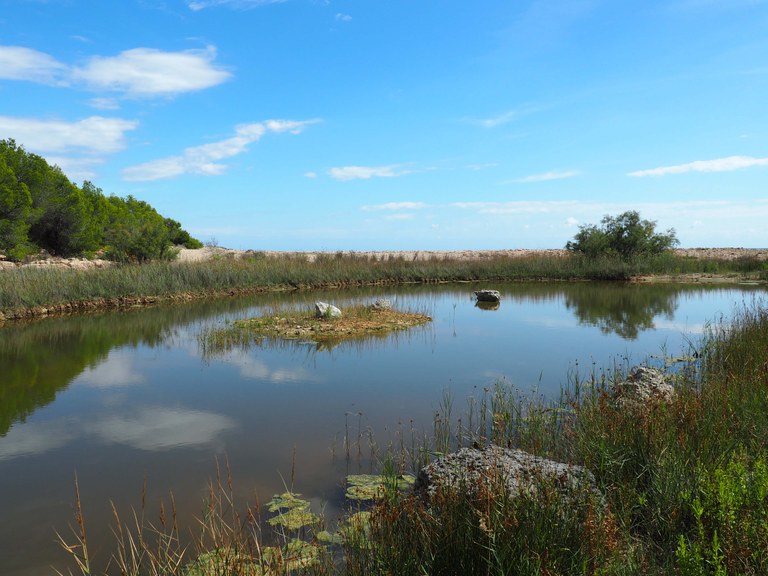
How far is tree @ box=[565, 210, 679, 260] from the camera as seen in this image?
99.9ft

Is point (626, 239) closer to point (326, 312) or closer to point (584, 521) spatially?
point (326, 312)

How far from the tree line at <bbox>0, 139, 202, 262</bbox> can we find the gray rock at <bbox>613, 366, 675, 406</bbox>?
22.5m

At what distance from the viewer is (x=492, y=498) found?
9.13ft

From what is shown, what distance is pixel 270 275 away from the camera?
2392 cm

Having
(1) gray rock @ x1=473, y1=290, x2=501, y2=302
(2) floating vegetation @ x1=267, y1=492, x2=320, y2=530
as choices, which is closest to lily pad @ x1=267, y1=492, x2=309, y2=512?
(2) floating vegetation @ x1=267, y1=492, x2=320, y2=530

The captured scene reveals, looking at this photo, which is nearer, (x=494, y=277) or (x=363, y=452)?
(x=363, y=452)

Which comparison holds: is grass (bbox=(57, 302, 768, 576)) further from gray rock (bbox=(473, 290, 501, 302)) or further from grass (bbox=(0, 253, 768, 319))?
grass (bbox=(0, 253, 768, 319))

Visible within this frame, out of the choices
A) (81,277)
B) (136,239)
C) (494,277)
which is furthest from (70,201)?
(494,277)

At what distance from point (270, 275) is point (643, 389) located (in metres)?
19.6

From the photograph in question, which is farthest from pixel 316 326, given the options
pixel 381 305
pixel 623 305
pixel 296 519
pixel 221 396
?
pixel 623 305

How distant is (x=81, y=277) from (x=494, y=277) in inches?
788

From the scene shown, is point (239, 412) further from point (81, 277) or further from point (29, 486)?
point (81, 277)

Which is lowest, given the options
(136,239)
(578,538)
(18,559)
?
(18,559)

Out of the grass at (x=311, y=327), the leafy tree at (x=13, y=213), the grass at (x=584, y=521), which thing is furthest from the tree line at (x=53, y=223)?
the grass at (x=584, y=521)
